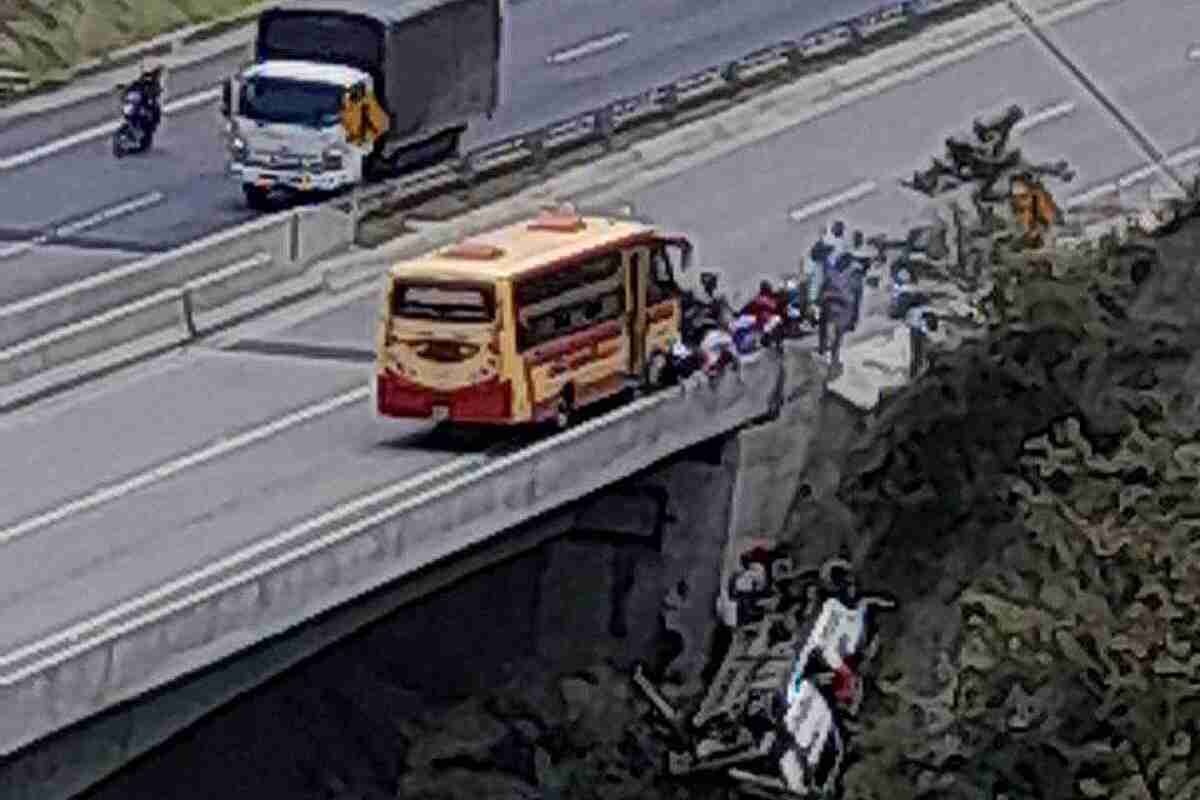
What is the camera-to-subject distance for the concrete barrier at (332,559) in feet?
134

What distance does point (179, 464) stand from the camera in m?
49.6

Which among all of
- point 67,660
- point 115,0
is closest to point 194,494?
point 67,660

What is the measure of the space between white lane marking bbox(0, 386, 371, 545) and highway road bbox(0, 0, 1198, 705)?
0.04m

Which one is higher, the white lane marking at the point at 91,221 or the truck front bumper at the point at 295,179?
the truck front bumper at the point at 295,179

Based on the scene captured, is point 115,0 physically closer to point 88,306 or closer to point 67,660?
point 88,306

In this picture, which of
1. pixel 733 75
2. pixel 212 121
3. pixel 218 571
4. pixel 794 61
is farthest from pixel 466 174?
pixel 218 571

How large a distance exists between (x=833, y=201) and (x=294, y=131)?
8697mm

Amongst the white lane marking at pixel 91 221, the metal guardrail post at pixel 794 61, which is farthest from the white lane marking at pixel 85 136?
the metal guardrail post at pixel 794 61

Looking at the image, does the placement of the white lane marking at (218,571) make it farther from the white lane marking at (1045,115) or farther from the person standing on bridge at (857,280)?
the white lane marking at (1045,115)

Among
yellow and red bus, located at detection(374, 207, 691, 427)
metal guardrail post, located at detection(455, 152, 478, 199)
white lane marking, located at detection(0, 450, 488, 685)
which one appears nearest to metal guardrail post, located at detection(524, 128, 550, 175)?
metal guardrail post, located at detection(455, 152, 478, 199)

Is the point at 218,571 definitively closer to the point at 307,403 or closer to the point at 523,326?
the point at 523,326

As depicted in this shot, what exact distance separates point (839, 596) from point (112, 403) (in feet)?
32.5

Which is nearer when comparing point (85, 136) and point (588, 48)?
point (85, 136)

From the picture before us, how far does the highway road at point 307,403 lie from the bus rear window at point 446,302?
165cm
